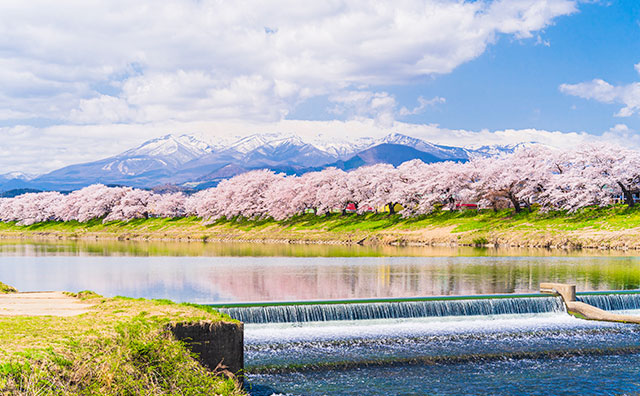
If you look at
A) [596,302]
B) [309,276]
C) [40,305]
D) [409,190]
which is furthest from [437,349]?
[409,190]

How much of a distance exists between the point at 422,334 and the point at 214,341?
1224 cm

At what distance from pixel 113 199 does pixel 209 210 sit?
35.4 meters

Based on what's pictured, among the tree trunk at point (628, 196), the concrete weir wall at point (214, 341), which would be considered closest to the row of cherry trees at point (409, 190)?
the tree trunk at point (628, 196)

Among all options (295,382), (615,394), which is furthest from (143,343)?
(615,394)

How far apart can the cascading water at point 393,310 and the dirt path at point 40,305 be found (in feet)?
22.7

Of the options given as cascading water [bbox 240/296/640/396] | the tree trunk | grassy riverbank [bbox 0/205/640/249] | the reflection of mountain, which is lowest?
cascading water [bbox 240/296/640/396]

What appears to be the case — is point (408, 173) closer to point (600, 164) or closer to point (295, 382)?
point (600, 164)

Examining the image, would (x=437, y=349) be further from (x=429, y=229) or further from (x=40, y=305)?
(x=429, y=229)

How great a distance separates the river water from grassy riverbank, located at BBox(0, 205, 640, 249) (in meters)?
20.5

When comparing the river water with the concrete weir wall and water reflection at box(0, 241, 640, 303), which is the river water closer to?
water reflection at box(0, 241, 640, 303)

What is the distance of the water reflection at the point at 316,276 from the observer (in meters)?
33.2

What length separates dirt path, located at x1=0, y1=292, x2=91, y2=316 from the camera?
14.7 m

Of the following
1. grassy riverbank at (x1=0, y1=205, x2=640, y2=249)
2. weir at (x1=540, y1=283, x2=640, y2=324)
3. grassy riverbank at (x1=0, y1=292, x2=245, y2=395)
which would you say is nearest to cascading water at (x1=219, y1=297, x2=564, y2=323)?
weir at (x1=540, y1=283, x2=640, y2=324)

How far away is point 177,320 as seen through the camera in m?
12.6
